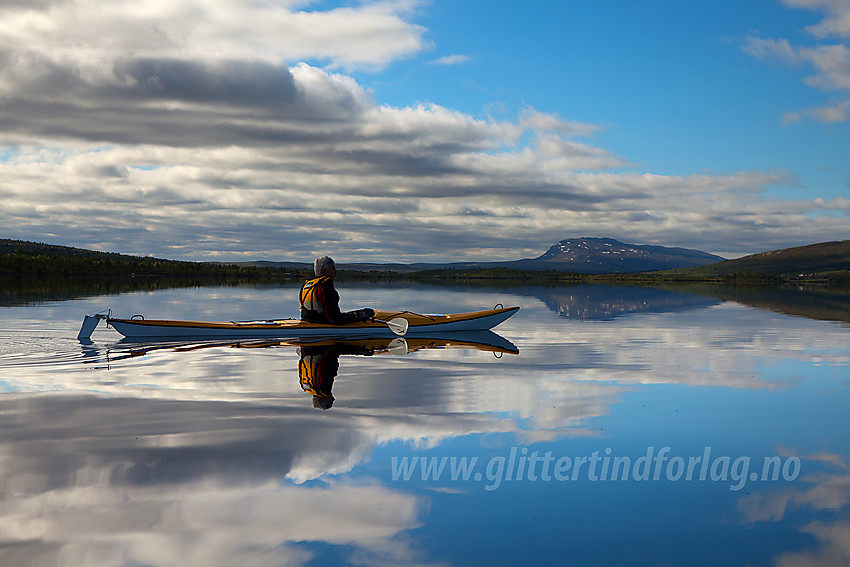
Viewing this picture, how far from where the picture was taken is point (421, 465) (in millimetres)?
7969

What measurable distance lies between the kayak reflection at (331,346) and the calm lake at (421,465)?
26.9 inches

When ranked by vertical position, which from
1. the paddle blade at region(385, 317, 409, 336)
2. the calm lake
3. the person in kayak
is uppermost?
the person in kayak

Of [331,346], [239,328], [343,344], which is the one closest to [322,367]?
[331,346]

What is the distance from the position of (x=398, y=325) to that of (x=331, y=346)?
3.45 metres

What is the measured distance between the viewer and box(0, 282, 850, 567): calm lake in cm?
589

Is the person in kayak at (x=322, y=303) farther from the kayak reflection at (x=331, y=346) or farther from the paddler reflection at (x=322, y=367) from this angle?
the paddler reflection at (x=322, y=367)

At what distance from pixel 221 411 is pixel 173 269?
163 m

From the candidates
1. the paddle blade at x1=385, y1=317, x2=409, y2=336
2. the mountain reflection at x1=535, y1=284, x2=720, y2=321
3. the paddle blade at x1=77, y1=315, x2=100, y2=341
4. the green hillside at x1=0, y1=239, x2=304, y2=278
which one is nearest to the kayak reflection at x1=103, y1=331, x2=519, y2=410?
the paddle blade at x1=385, y1=317, x2=409, y2=336

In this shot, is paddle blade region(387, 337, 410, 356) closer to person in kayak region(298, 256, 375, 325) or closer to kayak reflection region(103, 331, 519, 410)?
kayak reflection region(103, 331, 519, 410)

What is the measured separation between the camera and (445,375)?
15.1 meters

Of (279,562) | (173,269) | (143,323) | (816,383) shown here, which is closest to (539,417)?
(279,562)

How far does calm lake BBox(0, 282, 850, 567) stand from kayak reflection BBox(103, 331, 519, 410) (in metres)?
0.68

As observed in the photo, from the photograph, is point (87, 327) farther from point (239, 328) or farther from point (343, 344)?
point (343, 344)

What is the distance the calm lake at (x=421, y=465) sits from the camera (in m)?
5.89
